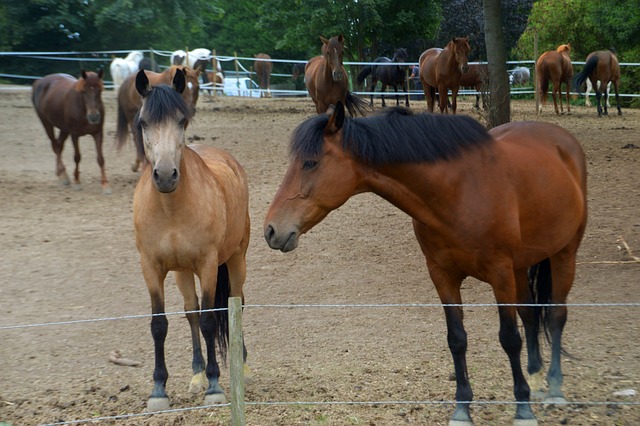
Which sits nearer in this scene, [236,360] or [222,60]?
[236,360]

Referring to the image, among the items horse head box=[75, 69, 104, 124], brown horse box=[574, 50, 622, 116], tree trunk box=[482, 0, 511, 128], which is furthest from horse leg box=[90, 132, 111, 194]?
brown horse box=[574, 50, 622, 116]

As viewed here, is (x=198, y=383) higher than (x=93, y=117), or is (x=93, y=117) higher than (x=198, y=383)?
(x=93, y=117)

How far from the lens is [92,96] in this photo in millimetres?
11727

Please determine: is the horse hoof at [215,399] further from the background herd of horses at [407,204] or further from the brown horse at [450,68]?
the brown horse at [450,68]

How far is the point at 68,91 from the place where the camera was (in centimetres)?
1249

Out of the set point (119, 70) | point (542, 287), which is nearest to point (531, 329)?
point (542, 287)

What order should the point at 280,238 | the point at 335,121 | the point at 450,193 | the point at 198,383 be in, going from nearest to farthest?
the point at 280,238 → the point at 335,121 → the point at 450,193 → the point at 198,383

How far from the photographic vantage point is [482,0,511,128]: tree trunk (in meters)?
10.3

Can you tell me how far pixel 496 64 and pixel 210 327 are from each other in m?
6.85

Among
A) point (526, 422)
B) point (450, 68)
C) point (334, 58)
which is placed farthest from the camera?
point (450, 68)

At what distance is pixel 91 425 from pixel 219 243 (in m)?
1.36

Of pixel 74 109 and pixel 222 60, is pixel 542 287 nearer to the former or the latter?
pixel 74 109

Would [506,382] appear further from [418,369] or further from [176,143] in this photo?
[176,143]

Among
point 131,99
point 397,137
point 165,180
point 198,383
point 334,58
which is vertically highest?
point 334,58
